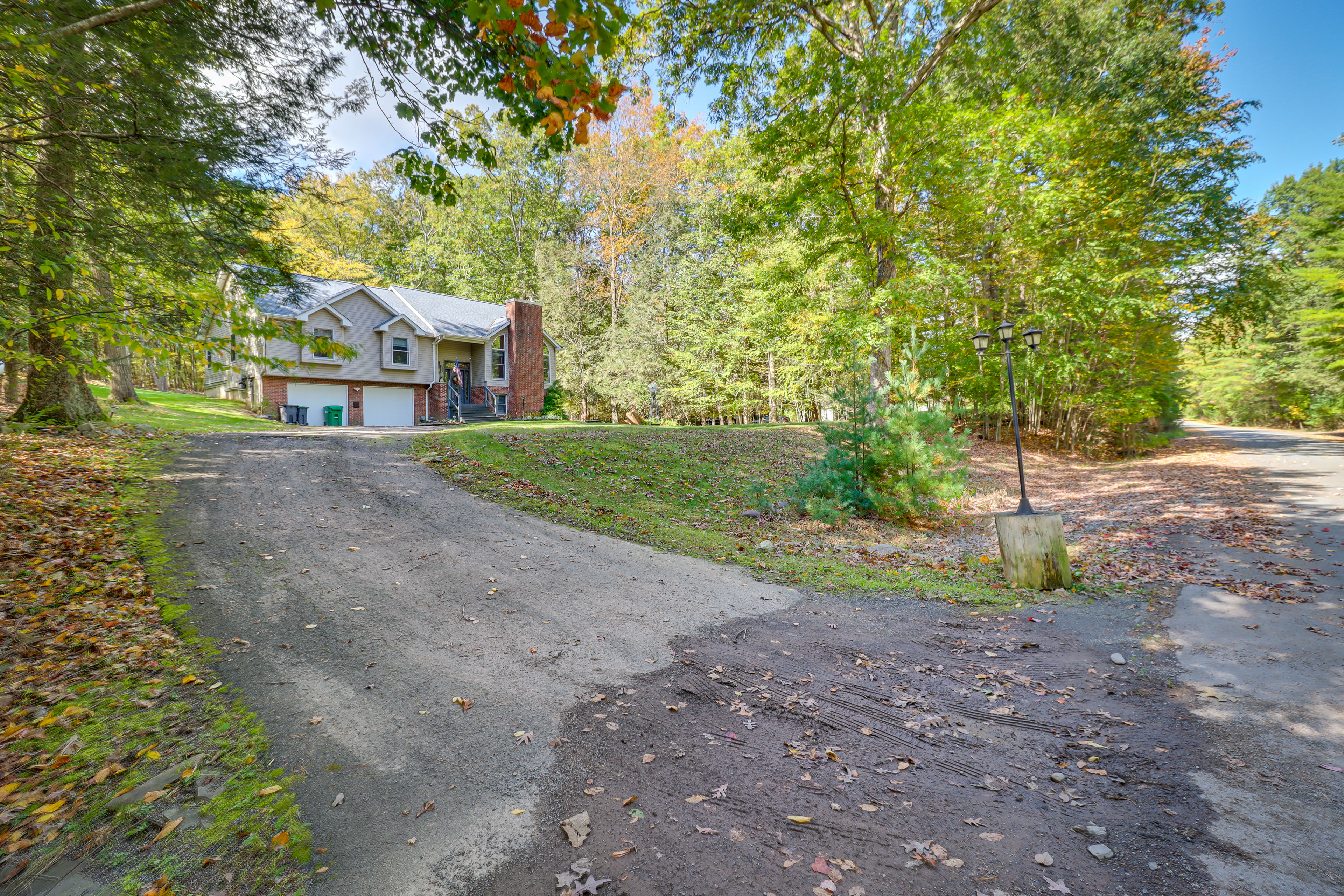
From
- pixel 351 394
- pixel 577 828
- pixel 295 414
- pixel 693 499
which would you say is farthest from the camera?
pixel 351 394

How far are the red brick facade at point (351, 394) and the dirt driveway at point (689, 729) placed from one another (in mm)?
16625

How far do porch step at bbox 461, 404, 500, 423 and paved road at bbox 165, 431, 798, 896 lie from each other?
14.9 meters

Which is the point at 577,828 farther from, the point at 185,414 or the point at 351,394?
the point at 351,394

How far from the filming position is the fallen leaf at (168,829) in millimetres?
2057

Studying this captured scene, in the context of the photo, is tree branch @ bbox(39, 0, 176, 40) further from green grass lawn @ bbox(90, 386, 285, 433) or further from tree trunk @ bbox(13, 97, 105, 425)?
green grass lawn @ bbox(90, 386, 285, 433)

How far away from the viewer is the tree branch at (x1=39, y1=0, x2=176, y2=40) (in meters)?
3.25

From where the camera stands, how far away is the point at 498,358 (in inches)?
971

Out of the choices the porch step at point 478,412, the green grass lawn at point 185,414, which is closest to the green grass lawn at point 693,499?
the green grass lawn at point 185,414

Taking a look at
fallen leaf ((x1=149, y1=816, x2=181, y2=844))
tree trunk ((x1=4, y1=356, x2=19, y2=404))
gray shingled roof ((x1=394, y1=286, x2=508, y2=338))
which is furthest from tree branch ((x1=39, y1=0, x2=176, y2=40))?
gray shingled roof ((x1=394, y1=286, x2=508, y2=338))

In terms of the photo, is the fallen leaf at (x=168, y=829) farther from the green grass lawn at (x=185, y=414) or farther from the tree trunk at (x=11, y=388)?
the tree trunk at (x=11, y=388)

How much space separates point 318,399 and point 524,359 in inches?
342

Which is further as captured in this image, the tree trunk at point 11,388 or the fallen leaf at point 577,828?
the tree trunk at point 11,388

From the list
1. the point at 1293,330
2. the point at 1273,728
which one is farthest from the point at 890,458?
the point at 1293,330

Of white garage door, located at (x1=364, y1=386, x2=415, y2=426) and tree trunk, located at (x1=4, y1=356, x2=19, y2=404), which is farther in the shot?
white garage door, located at (x1=364, y1=386, x2=415, y2=426)
